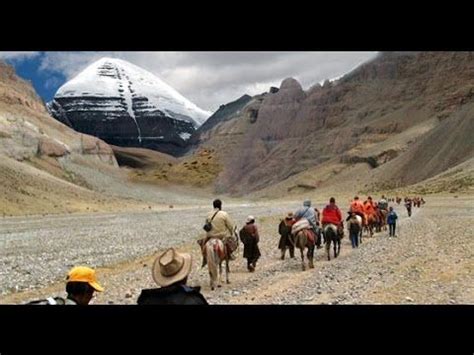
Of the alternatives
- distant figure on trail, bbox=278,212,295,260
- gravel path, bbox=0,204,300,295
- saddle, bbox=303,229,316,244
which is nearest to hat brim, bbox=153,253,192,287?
gravel path, bbox=0,204,300,295

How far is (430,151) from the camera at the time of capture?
10300cm

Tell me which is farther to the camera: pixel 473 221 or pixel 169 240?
pixel 473 221

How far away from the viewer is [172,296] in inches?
212

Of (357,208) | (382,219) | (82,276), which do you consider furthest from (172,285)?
(382,219)

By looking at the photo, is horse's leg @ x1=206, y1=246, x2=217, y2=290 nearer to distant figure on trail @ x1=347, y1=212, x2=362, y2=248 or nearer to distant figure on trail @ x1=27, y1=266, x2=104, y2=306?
distant figure on trail @ x1=27, y1=266, x2=104, y2=306

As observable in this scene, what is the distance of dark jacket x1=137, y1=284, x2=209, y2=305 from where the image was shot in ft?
17.4

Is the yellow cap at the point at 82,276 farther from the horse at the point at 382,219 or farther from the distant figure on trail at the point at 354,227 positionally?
the horse at the point at 382,219

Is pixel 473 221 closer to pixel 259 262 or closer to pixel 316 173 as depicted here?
pixel 259 262

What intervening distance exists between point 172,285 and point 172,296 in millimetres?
569

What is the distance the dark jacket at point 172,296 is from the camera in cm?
531

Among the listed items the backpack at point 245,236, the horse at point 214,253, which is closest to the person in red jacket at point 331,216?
the backpack at point 245,236

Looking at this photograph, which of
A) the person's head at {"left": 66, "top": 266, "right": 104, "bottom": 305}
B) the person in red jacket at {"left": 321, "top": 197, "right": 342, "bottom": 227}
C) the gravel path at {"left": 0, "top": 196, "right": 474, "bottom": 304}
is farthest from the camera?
the person in red jacket at {"left": 321, "top": 197, "right": 342, "bottom": 227}
